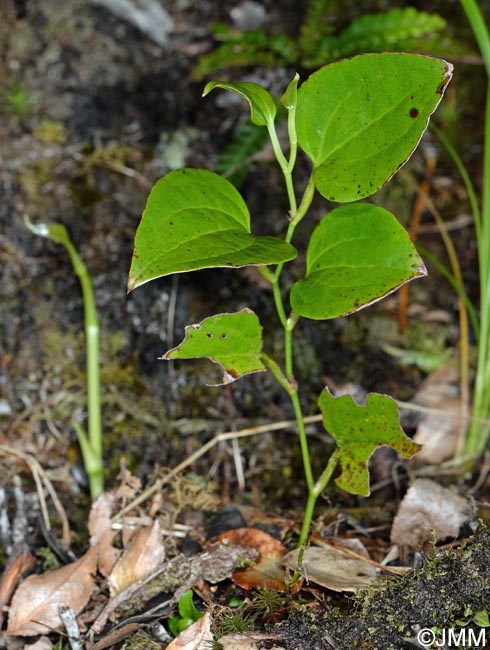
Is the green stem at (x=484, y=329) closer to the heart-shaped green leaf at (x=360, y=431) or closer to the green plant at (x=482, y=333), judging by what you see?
the green plant at (x=482, y=333)

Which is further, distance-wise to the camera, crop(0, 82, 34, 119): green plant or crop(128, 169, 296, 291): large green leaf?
crop(0, 82, 34, 119): green plant

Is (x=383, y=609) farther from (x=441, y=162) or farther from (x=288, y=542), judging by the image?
(x=441, y=162)

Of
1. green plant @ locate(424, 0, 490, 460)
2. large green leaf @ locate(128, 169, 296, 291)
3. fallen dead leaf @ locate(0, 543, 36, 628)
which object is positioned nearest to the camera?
large green leaf @ locate(128, 169, 296, 291)

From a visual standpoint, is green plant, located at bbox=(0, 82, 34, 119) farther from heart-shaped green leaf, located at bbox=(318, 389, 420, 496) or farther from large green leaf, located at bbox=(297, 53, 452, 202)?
heart-shaped green leaf, located at bbox=(318, 389, 420, 496)

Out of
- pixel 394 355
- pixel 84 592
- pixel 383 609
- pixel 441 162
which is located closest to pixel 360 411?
pixel 383 609

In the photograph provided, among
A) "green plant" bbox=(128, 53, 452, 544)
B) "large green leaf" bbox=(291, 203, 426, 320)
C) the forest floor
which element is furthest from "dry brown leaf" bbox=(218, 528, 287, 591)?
"large green leaf" bbox=(291, 203, 426, 320)

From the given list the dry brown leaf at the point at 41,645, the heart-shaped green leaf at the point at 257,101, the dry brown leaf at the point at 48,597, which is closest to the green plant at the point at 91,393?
the dry brown leaf at the point at 48,597

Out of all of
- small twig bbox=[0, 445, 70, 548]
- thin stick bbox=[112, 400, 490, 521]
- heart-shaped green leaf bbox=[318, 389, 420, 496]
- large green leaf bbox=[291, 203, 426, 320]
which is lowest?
small twig bbox=[0, 445, 70, 548]
